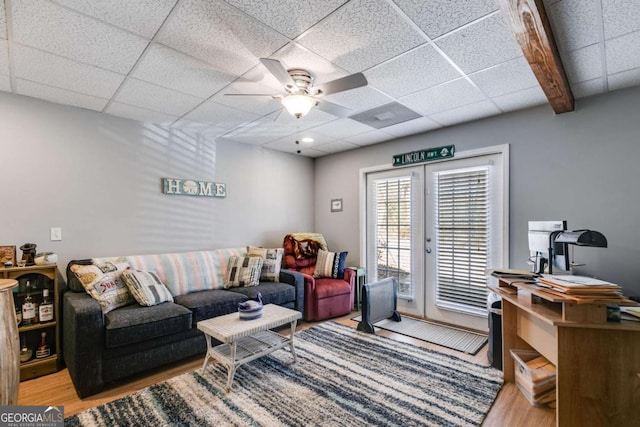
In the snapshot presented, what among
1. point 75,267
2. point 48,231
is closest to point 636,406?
point 75,267

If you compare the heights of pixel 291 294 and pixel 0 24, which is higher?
pixel 0 24

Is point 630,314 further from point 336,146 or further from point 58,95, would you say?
point 58,95

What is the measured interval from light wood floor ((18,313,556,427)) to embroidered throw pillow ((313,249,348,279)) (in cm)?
187

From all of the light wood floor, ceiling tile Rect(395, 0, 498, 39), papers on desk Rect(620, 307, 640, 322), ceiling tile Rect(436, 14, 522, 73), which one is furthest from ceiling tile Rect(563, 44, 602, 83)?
the light wood floor

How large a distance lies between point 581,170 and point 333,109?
94.2 inches

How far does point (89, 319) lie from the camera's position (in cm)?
223

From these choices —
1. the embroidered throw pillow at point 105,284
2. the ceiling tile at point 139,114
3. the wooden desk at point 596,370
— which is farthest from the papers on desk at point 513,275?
the ceiling tile at point 139,114

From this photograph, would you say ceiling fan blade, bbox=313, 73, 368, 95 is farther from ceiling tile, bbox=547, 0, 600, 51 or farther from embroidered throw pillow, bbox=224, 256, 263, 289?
embroidered throw pillow, bbox=224, 256, 263, 289

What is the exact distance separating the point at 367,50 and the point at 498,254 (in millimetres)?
2593

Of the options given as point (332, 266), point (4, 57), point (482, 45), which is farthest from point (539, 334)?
point (4, 57)

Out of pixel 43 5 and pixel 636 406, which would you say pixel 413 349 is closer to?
pixel 636 406

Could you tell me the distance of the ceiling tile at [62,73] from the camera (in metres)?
2.10

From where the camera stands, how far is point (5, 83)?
8.13ft

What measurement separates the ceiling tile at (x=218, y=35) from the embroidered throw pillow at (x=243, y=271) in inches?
90.4
